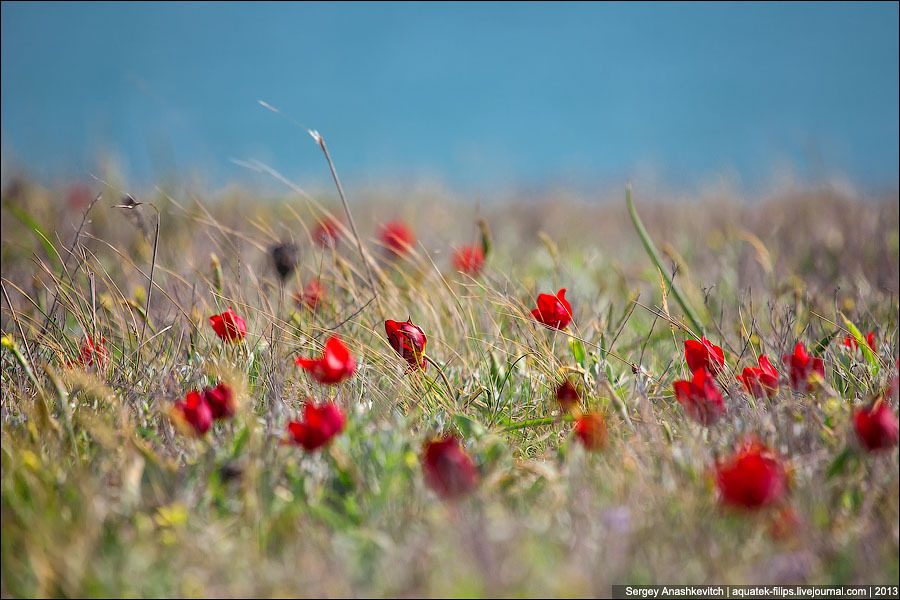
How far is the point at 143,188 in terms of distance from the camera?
4.73m

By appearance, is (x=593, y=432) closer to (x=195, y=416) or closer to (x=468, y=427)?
(x=468, y=427)

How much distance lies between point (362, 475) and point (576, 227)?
12.8 ft

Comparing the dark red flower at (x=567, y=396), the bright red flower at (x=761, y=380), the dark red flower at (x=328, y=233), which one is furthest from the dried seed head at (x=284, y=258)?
the bright red flower at (x=761, y=380)

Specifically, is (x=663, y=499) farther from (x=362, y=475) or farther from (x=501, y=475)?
(x=362, y=475)

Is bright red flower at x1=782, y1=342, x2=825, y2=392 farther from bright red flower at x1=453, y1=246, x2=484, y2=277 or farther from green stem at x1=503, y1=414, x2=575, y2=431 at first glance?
bright red flower at x1=453, y1=246, x2=484, y2=277

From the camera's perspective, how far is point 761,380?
1.50 m

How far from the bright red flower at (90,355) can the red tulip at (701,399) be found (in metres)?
1.22

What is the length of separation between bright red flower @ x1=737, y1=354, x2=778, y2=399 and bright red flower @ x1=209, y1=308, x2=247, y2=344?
1116mm

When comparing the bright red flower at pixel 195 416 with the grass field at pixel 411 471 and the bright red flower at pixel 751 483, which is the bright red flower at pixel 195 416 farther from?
the bright red flower at pixel 751 483

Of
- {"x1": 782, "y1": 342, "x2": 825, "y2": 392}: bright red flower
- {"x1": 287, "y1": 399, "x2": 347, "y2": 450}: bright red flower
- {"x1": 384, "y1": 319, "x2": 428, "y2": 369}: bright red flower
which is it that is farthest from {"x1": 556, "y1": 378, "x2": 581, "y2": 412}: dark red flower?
{"x1": 287, "y1": 399, "x2": 347, "y2": 450}: bright red flower

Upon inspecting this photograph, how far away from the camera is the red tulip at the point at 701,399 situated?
4.22 ft

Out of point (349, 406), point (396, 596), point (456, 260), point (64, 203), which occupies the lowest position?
point (396, 596)

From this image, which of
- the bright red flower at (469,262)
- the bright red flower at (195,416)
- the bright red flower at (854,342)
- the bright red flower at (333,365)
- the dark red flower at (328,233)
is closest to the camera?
the bright red flower at (195,416)

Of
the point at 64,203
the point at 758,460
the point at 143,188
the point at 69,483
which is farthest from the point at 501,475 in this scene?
the point at 143,188
